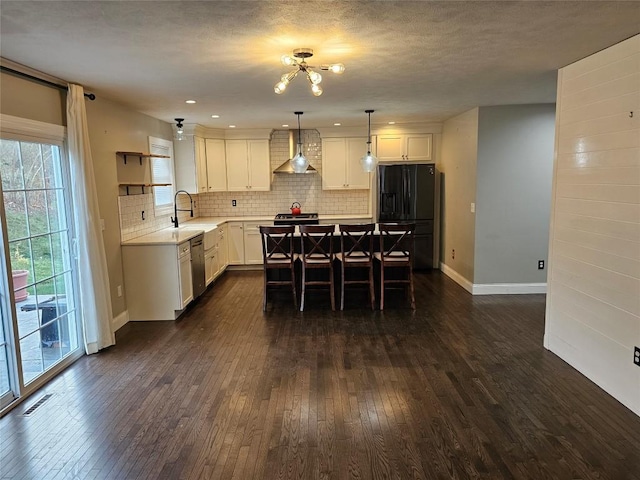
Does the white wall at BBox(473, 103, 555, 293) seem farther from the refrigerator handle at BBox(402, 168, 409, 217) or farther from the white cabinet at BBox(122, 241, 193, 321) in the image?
the white cabinet at BBox(122, 241, 193, 321)

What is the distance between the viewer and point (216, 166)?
7.25 metres

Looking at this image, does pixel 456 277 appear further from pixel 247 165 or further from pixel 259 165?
pixel 247 165

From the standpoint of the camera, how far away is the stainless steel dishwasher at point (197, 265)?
17.1 ft

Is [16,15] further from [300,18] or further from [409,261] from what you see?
[409,261]

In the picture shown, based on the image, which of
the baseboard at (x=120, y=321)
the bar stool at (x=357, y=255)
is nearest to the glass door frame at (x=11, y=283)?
the baseboard at (x=120, y=321)

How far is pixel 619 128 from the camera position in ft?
9.53

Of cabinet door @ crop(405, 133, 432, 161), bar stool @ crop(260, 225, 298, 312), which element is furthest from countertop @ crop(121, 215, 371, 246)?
cabinet door @ crop(405, 133, 432, 161)

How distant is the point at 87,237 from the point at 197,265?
68.6 inches

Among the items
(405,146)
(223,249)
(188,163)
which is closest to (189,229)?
(223,249)

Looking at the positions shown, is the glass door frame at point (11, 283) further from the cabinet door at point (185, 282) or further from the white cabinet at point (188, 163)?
the white cabinet at point (188, 163)

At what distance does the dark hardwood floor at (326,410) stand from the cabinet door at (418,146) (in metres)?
3.39

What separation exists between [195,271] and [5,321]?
2.43 metres

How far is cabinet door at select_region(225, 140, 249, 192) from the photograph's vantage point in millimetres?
7320

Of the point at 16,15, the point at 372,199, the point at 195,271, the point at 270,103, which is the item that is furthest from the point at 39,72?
the point at 372,199
